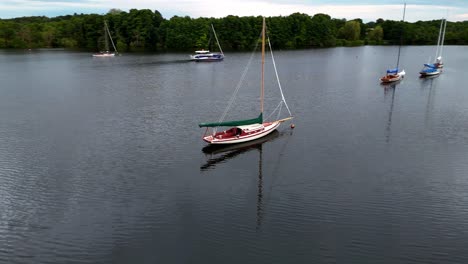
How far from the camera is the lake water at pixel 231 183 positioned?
34.1 meters

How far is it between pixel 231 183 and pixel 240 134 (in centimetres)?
1534

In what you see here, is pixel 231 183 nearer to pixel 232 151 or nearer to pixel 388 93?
pixel 232 151

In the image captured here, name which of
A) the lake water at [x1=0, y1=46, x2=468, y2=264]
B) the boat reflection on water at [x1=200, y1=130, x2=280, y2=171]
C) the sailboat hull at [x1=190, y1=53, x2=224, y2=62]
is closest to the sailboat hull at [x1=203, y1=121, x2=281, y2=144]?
the boat reflection on water at [x1=200, y1=130, x2=280, y2=171]

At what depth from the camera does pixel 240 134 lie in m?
61.0

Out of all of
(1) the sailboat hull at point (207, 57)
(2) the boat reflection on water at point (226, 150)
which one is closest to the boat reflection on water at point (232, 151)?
(2) the boat reflection on water at point (226, 150)

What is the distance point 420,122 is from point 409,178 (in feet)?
97.7

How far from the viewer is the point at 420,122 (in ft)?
239

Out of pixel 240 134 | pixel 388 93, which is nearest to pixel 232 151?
pixel 240 134

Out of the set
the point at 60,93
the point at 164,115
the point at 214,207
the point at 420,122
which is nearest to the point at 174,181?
the point at 214,207

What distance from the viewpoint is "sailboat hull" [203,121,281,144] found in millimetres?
58781

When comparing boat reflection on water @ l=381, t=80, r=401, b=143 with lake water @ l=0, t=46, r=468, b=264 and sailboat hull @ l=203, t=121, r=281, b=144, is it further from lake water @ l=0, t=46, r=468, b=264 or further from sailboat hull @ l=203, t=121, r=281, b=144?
sailboat hull @ l=203, t=121, r=281, b=144

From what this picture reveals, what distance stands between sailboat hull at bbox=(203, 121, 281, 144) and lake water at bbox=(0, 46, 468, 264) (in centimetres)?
172

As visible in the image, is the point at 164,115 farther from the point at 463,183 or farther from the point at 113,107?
the point at 463,183

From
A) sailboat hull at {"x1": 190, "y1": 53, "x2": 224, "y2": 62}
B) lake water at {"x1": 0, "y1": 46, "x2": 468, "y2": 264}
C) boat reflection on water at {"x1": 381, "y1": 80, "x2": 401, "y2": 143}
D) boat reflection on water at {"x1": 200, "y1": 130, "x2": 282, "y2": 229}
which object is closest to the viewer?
lake water at {"x1": 0, "y1": 46, "x2": 468, "y2": 264}
